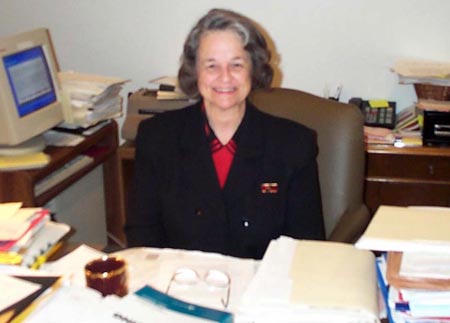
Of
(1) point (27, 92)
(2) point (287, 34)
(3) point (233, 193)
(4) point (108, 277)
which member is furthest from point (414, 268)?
(2) point (287, 34)

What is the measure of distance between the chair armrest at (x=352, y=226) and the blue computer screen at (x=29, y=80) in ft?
3.89

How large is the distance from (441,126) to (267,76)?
1.05m

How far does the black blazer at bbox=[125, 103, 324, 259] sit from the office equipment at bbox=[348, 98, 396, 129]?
39.8 inches

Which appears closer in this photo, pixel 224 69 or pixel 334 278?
pixel 334 278

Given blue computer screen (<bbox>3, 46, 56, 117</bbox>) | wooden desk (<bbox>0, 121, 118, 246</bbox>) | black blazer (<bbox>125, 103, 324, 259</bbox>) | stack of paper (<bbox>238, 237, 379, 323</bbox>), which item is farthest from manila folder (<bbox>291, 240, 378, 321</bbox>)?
blue computer screen (<bbox>3, 46, 56, 117</bbox>)

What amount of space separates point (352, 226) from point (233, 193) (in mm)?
340

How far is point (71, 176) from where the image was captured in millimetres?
2451

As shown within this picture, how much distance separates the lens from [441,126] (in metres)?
2.52

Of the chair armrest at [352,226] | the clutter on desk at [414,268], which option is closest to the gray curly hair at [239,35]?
the chair armrest at [352,226]

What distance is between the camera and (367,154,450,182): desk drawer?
255cm

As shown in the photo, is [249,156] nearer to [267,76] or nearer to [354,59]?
[267,76]

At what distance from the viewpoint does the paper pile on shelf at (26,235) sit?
1.27 metres

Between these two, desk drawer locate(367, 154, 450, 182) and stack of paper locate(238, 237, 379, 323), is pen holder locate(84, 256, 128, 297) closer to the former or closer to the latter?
stack of paper locate(238, 237, 379, 323)

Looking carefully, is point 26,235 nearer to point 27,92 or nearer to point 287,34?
point 27,92
